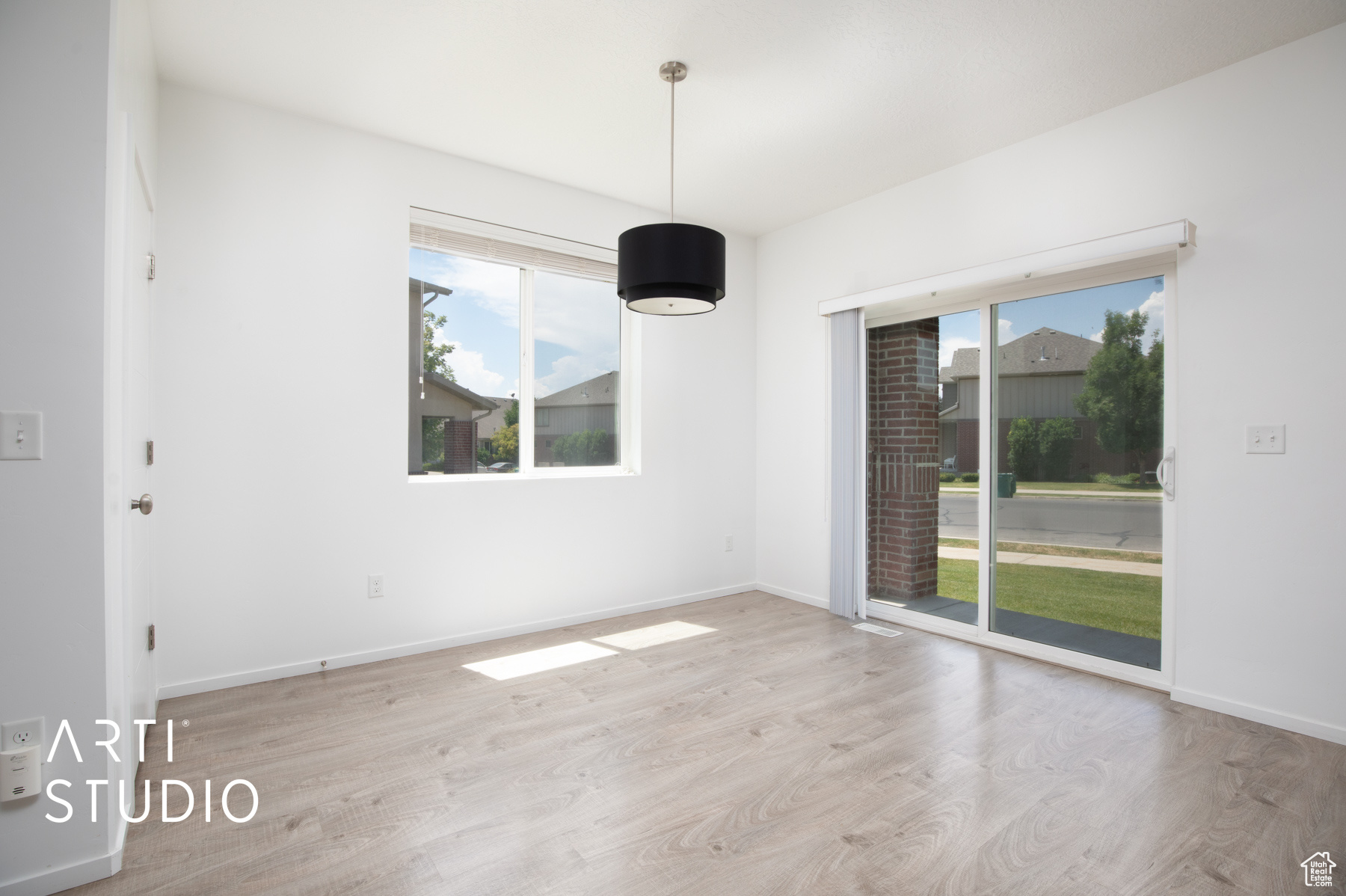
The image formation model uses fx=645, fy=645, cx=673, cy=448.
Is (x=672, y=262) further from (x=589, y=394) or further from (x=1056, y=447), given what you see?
(x=1056, y=447)

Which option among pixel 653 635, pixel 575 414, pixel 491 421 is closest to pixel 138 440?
pixel 491 421

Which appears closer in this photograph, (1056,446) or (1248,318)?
(1248,318)

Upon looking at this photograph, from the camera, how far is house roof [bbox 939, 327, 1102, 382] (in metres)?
3.40

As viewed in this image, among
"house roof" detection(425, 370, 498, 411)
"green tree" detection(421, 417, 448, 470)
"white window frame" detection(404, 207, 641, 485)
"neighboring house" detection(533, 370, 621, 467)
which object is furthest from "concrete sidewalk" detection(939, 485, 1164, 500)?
"green tree" detection(421, 417, 448, 470)

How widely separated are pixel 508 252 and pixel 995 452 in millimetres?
3167

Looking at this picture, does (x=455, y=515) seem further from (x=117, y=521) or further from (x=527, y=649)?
(x=117, y=521)

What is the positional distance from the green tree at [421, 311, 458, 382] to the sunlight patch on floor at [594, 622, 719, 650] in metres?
1.83

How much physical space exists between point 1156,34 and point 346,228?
3758mm

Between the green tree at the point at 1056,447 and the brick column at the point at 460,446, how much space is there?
3257 millimetres

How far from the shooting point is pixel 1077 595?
343cm

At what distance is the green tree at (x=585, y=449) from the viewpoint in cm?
430

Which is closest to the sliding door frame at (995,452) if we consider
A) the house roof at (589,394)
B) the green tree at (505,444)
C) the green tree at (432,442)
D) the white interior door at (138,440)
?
the house roof at (589,394)

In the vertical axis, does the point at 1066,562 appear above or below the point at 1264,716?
above

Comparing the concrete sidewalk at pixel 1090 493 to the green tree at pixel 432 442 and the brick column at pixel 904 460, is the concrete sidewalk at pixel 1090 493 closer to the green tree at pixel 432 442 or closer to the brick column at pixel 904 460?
the brick column at pixel 904 460
